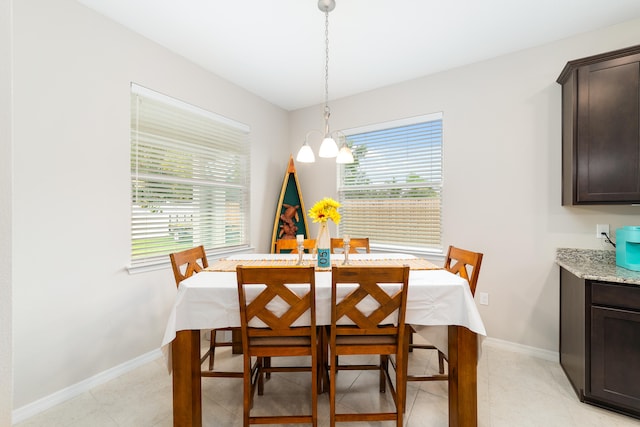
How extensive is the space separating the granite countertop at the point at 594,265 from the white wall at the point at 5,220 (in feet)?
9.09

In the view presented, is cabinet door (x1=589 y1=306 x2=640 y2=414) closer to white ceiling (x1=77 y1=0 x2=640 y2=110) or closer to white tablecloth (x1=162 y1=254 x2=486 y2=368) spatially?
white tablecloth (x1=162 y1=254 x2=486 y2=368)

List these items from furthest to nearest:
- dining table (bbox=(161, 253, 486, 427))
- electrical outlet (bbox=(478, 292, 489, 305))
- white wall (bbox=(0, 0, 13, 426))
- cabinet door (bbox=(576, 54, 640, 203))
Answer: electrical outlet (bbox=(478, 292, 489, 305)) → cabinet door (bbox=(576, 54, 640, 203)) → dining table (bbox=(161, 253, 486, 427)) → white wall (bbox=(0, 0, 13, 426))

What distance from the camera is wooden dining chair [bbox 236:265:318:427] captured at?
1413 mm

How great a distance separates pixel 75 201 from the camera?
1.95 meters

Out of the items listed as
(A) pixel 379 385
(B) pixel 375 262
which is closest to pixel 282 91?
(B) pixel 375 262

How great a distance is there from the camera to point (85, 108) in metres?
1.99

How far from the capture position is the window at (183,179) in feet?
7.75

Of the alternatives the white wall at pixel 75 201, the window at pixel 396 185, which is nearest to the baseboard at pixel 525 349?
the window at pixel 396 185

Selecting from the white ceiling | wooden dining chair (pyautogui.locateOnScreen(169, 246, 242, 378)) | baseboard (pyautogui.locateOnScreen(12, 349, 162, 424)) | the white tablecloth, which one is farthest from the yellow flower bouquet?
baseboard (pyautogui.locateOnScreen(12, 349, 162, 424))

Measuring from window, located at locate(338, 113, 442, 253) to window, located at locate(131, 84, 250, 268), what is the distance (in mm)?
1358

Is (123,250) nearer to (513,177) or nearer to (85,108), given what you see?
(85,108)

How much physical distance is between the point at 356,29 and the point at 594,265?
8.48ft

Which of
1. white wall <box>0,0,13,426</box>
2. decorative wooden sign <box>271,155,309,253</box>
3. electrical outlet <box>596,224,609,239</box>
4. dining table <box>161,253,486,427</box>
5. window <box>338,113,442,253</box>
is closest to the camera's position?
white wall <box>0,0,13,426</box>

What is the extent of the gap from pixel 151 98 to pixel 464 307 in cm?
289
